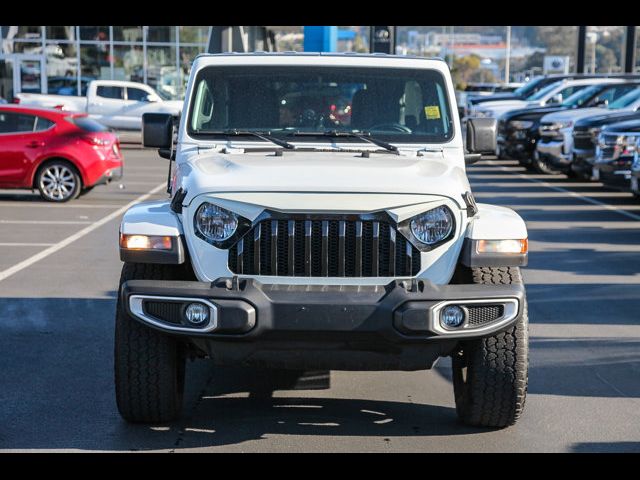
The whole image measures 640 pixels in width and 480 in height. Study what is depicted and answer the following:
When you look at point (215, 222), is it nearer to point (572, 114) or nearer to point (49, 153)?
point (49, 153)

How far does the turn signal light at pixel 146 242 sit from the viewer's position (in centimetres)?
598

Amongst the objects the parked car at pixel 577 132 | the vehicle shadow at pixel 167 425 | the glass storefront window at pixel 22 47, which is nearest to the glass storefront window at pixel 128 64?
the glass storefront window at pixel 22 47

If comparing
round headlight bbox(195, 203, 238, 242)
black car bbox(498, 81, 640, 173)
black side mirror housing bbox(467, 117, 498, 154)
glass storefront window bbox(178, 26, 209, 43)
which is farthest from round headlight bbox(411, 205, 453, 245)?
glass storefront window bbox(178, 26, 209, 43)

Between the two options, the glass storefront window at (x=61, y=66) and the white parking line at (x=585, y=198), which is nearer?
the white parking line at (x=585, y=198)

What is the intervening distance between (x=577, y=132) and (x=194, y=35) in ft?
81.4

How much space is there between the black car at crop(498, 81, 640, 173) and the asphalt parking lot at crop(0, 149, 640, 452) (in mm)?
12664

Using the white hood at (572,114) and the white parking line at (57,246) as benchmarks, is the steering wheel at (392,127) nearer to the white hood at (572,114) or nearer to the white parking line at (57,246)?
the white parking line at (57,246)

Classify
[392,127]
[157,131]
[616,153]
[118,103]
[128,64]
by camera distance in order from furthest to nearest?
[128,64], [118,103], [616,153], [157,131], [392,127]

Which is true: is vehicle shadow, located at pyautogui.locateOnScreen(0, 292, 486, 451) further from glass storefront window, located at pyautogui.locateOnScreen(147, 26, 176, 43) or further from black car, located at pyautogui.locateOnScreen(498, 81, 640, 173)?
glass storefront window, located at pyautogui.locateOnScreen(147, 26, 176, 43)

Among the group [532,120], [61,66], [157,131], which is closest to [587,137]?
[532,120]

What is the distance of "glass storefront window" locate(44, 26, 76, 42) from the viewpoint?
41.5 meters

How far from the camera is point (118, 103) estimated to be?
33656 mm

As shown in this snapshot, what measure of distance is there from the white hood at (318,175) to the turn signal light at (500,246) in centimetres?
27
